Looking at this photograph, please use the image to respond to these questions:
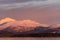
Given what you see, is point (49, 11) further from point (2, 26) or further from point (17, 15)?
point (2, 26)

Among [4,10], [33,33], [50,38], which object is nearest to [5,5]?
[4,10]

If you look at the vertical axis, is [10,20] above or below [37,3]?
below

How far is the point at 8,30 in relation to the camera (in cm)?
88

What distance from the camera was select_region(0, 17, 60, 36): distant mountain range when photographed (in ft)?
2.83

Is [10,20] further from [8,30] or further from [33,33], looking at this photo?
[33,33]

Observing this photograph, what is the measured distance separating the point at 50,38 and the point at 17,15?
0.27m

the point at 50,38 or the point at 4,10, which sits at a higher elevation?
the point at 4,10

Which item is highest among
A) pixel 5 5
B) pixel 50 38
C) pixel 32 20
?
pixel 5 5

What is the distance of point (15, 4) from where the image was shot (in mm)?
941

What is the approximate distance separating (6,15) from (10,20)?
0.05 metres

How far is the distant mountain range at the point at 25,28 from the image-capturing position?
2.83 feet

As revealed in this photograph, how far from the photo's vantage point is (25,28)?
0.87 metres

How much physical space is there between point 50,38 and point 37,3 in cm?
26

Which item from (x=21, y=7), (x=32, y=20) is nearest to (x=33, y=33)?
(x=32, y=20)
